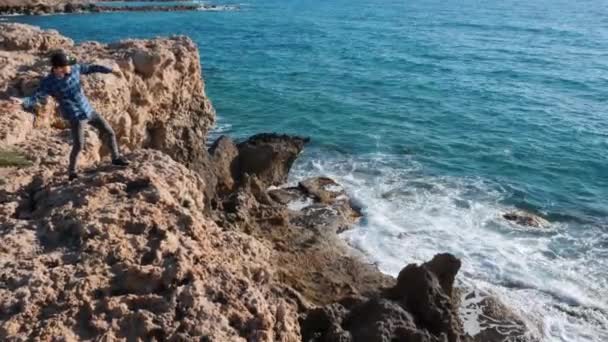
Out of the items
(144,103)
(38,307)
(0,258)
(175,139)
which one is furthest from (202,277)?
(175,139)

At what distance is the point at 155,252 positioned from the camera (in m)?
6.31

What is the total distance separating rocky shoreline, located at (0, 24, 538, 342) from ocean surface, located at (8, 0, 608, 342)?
8.86 ft

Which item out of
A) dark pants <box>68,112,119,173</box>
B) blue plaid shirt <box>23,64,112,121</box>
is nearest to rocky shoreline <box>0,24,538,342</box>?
dark pants <box>68,112,119,173</box>

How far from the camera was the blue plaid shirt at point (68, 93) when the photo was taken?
798 cm

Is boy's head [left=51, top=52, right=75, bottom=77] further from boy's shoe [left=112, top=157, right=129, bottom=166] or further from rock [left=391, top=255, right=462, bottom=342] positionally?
rock [left=391, top=255, right=462, bottom=342]

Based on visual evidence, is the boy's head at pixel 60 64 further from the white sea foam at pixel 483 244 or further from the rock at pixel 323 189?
the rock at pixel 323 189

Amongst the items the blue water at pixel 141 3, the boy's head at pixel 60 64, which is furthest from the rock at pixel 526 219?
the blue water at pixel 141 3

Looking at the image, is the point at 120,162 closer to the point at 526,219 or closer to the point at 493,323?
the point at 493,323

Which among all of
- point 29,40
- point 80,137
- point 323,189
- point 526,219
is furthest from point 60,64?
point 526,219

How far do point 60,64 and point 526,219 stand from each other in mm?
15905

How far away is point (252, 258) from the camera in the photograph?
7.25 m

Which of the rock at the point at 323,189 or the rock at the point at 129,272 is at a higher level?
the rock at the point at 129,272

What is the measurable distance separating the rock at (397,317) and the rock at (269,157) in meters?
9.19

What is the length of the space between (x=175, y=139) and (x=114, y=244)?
904cm
